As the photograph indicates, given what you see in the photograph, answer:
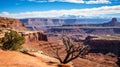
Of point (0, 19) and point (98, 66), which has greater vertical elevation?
point (0, 19)

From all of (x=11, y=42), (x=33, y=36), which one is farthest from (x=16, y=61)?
(x=33, y=36)

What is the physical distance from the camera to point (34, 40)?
4646 inches

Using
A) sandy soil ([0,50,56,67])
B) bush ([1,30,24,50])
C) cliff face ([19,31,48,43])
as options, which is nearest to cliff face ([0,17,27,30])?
cliff face ([19,31,48,43])

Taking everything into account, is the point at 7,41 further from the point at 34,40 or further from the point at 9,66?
the point at 34,40

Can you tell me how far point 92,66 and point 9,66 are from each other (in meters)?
68.6

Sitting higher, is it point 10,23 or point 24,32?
point 10,23

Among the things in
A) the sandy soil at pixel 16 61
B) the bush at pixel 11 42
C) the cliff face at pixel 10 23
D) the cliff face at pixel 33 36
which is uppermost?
the sandy soil at pixel 16 61

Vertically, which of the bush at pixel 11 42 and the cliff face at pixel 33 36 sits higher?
the bush at pixel 11 42

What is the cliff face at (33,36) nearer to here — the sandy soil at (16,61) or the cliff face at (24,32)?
the cliff face at (24,32)

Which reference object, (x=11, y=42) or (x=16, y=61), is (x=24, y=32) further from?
(x=16, y=61)

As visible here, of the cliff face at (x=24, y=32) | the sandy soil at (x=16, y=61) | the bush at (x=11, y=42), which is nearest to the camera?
the sandy soil at (x=16, y=61)

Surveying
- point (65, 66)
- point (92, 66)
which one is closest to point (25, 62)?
point (65, 66)

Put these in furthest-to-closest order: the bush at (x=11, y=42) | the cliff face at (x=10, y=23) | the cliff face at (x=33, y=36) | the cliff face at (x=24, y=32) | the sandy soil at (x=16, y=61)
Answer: the cliff face at (x=10, y=23) < the cliff face at (x=24, y=32) < the cliff face at (x=33, y=36) < the bush at (x=11, y=42) < the sandy soil at (x=16, y=61)

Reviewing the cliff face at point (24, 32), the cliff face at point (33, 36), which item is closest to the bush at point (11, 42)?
the cliff face at point (24, 32)
